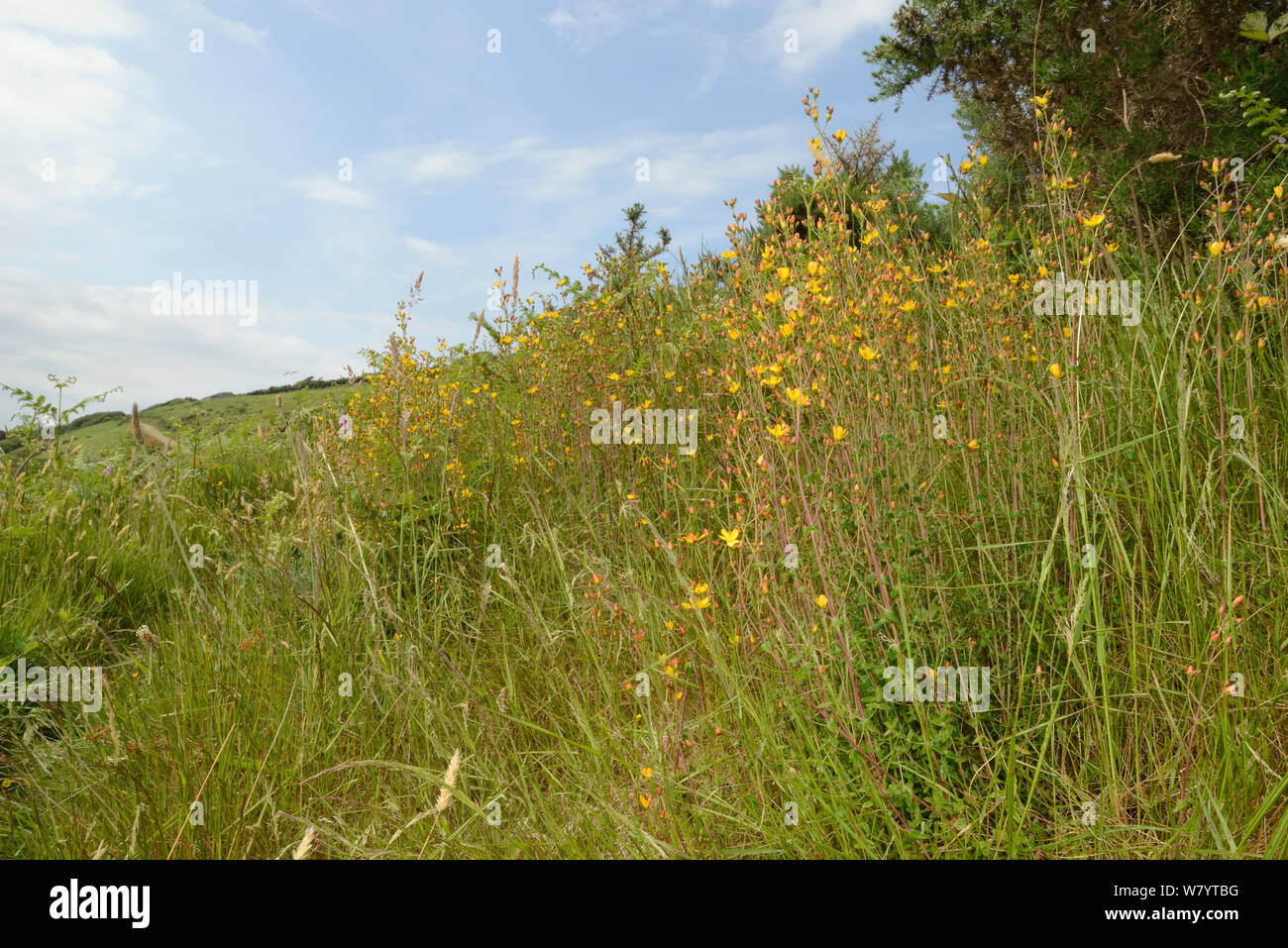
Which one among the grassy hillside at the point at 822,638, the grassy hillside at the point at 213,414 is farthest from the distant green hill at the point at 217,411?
the grassy hillside at the point at 822,638

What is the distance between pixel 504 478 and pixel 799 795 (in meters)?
2.42

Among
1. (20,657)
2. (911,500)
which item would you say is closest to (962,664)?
(911,500)

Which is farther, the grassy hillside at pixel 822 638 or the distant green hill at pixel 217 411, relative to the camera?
the distant green hill at pixel 217 411

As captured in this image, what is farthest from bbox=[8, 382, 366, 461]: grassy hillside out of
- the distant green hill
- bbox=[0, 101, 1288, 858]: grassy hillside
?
bbox=[0, 101, 1288, 858]: grassy hillside

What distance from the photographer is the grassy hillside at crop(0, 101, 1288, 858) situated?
5.89ft

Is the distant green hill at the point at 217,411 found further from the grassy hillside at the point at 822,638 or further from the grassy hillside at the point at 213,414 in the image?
the grassy hillside at the point at 822,638

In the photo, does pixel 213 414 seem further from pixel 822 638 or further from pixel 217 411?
pixel 822 638

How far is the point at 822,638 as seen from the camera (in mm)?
1922

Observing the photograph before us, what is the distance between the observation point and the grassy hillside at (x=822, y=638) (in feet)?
5.89

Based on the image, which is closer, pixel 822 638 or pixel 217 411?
pixel 822 638

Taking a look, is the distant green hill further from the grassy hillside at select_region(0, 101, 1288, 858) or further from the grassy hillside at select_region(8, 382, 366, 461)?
the grassy hillside at select_region(0, 101, 1288, 858)

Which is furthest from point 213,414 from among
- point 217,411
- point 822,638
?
point 822,638

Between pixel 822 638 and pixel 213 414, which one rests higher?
pixel 213 414
